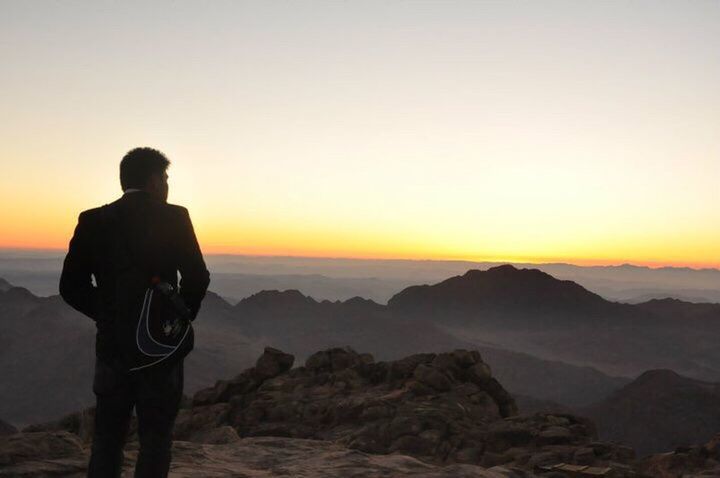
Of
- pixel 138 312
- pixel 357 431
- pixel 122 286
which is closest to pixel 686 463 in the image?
pixel 357 431

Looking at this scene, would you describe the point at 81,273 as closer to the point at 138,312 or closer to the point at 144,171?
the point at 138,312

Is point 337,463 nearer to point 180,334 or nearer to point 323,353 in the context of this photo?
point 180,334

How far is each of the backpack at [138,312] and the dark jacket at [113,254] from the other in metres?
0.02

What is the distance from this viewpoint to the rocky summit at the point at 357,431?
26.3ft

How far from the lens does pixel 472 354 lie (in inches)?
824

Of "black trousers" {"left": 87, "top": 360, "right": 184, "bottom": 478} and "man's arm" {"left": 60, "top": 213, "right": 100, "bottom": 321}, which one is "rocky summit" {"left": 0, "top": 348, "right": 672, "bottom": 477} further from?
"man's arm" {"left": 60, "top": 213, "right": 100, "bottom": 321}

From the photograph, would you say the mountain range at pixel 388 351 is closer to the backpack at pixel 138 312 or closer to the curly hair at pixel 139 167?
the backpack at pixel 138 312

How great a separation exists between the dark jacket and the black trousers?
0.21 m

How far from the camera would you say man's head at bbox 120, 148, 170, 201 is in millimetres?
4496

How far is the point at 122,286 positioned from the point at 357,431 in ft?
40.6

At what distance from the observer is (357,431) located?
15.6 m

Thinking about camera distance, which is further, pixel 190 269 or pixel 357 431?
pixel 357 431

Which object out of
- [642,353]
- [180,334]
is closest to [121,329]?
[180,334]

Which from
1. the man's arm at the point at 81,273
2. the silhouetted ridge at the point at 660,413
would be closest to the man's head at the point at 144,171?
the man's arm at the point at 81,273
